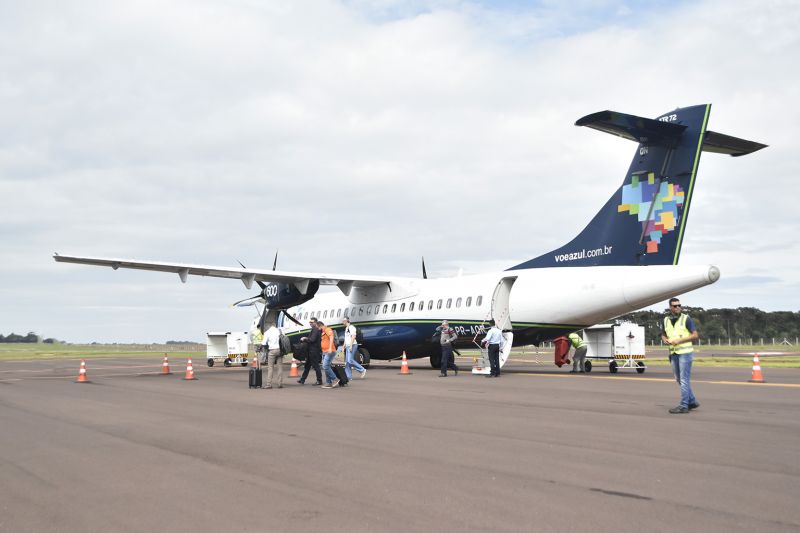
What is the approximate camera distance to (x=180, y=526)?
200 inches

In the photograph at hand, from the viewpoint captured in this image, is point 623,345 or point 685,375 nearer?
point 685,375

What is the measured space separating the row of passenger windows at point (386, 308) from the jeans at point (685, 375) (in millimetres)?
12105

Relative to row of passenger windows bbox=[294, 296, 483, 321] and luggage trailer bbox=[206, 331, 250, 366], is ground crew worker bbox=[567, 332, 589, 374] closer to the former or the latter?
row of passenger windows bbox=[294, 296, 483, 321]

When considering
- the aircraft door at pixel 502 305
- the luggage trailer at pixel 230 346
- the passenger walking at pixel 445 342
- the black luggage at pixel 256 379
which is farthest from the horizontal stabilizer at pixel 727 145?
the luggage trailer at pixel 230 346

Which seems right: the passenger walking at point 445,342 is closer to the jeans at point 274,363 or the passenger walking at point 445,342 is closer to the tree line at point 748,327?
the jeans at point 274,363

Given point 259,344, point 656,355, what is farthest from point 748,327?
point 259,344

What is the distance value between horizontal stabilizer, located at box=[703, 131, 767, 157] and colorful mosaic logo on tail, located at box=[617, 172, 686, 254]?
183 cm

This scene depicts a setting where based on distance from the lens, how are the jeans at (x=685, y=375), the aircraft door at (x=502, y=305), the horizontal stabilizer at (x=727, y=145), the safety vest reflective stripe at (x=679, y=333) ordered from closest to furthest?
1. the jeans at (x=685, y=375)
2. the safety vest reflective stripe at (x=679, y=333)
3. the horizontal stabilizer at (x=727, y=145)
4. the aircraft door at (x=502, y=305)

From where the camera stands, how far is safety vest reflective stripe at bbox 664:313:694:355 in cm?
1165

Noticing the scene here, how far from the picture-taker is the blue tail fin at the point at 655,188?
18438 millimetres

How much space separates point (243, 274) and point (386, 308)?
19.9 ft

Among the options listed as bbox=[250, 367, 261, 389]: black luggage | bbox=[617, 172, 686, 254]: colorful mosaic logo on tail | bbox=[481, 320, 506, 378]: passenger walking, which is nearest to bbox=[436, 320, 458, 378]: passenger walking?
bbox=[481, 320, 506, 378]: passenger walking

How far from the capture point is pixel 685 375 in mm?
11367

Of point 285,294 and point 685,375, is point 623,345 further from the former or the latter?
point 285,294
